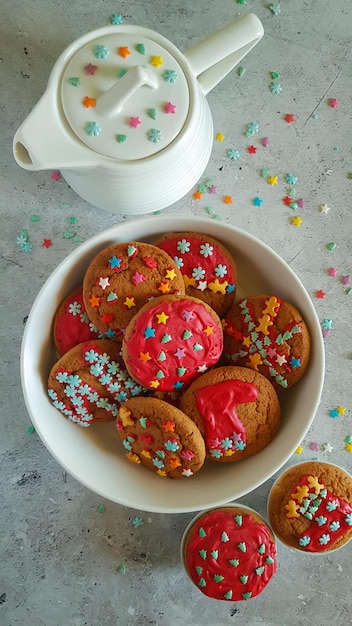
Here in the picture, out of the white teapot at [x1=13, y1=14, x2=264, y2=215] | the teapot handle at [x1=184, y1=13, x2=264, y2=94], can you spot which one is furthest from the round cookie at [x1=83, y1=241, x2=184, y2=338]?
the teapot handle at [x1=184, y1=13, x2=264, y2=94]

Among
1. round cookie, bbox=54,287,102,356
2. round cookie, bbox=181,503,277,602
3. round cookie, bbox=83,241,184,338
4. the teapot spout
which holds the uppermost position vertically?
the teapot spout

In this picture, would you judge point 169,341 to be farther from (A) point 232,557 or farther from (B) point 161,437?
(A) point 232,557

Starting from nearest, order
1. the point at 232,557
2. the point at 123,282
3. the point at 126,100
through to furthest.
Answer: the point at 126,100 < the point at 123,282 < the point at 232,557

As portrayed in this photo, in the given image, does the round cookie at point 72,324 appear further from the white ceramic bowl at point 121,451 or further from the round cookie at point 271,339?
the round cookie at point 271,339

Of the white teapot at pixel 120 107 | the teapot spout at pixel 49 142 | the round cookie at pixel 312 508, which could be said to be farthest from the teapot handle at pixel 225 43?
the round cookie at pixel 312 508

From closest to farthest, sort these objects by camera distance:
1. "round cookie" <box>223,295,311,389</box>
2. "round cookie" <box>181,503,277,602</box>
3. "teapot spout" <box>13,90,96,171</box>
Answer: "teapot spout" <box>13,90,96,171</box>
"round cookie" <box>223,295,311,389</box>
"round cookie" <box>181,503,277,602</box>

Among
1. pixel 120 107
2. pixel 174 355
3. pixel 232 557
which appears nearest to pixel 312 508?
pixel 232 557

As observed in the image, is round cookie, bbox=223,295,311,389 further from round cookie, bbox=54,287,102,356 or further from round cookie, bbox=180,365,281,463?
round cookie, bbox=54,287,102,356
